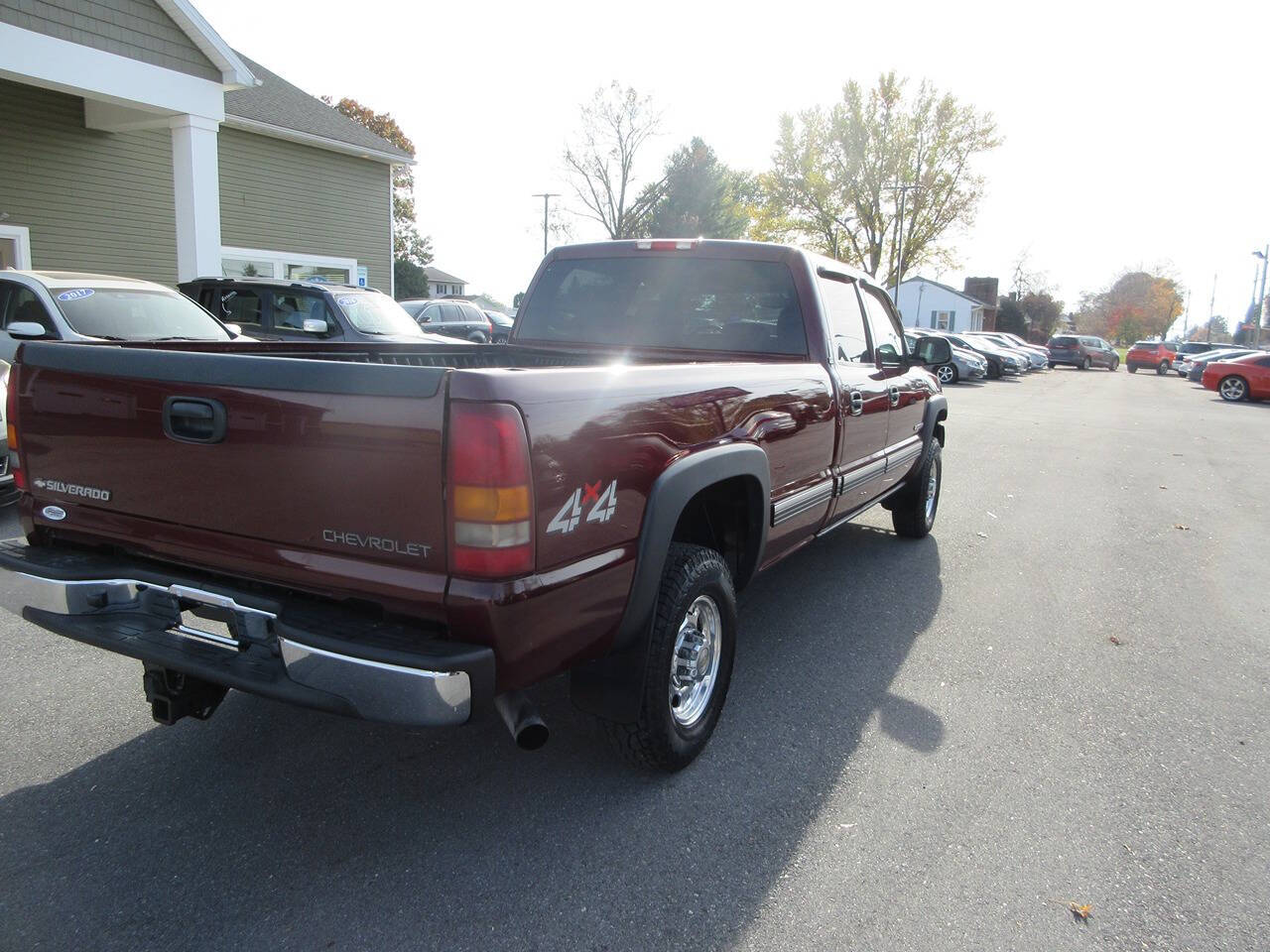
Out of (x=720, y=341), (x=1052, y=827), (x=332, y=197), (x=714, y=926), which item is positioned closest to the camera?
(x=714, y=926)

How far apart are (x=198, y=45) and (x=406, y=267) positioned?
35455mm

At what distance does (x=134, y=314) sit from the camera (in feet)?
26.4

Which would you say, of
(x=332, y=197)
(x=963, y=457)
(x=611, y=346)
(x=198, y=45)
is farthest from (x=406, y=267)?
(x=611, y=346)

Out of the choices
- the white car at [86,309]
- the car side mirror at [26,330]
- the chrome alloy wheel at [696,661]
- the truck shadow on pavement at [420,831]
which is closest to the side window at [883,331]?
the truck shadow on pavement at [420,831]

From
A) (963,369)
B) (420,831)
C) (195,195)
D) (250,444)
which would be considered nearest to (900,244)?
(963,369)

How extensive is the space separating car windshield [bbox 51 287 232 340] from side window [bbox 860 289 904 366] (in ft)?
18.5

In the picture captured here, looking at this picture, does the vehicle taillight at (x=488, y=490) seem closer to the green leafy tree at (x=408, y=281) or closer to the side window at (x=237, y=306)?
the side window at (x=237, y=306)

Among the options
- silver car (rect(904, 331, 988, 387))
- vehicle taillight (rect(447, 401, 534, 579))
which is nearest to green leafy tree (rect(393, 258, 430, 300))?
silver car (rect(904, 331, 988, 387))

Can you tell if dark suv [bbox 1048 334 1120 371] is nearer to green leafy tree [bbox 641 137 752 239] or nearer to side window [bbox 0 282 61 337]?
green leafy tree [bbox 641 137 752 239]

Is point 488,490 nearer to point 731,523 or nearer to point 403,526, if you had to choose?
point 403,526

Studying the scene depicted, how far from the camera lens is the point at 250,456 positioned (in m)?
2.42

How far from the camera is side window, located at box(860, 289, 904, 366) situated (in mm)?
5141

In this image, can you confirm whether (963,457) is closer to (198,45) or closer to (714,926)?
(714,926)

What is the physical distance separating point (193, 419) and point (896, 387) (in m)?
3.92
